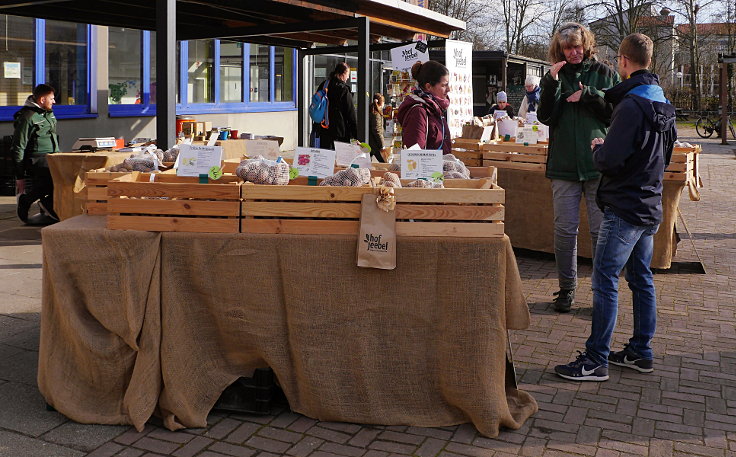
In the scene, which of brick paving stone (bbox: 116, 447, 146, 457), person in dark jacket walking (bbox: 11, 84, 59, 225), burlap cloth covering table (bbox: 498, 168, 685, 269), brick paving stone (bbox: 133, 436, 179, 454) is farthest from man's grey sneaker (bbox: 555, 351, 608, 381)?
person in dark jacket walking (bbox: 11, 84, 59, 225)

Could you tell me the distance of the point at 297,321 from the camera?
13.1ft

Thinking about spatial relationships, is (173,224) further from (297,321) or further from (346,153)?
(346,153)

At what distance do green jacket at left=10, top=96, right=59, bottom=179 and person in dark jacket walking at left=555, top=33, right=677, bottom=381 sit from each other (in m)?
6.65

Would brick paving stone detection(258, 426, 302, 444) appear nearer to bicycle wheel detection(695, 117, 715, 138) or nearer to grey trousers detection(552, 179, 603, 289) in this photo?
grey trousers detection(552, 179, 603, 289)

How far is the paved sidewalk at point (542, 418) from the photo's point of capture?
3.75 metres

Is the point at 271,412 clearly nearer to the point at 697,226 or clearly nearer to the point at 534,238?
the point at 534,238

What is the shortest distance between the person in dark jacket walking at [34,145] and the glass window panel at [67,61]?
4006 millimetres

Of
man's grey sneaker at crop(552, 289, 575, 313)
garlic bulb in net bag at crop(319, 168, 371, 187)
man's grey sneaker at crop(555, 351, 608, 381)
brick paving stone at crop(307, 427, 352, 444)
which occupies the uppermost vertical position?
garlic bulb in net bag at crop(319, 168, 371, 187)

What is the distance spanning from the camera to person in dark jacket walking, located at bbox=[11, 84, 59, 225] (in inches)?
359

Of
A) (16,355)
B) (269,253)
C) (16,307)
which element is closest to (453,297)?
(269,253)

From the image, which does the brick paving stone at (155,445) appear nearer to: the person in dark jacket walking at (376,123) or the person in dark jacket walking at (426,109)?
the person in dark jacket walking at (426,109)

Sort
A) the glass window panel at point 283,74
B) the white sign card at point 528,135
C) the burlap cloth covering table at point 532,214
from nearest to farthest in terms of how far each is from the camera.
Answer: the burlap cloth covering table at point 532,214 → the white sign card at point 528,135 → the glass window panel at point 283,74

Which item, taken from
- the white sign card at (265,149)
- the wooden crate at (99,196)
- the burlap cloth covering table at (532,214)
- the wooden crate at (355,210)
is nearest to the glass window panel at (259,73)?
the burlap cloth covering table at (532,214)

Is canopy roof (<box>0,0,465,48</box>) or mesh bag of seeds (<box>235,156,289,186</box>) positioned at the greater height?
canopy roof (<box>0,0,465,48</box>)
